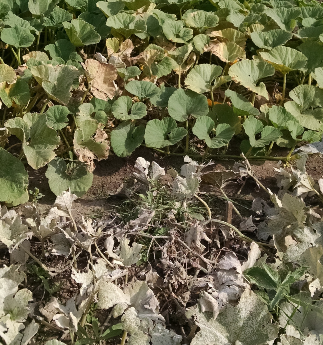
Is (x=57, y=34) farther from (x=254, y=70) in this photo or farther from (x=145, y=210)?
(x=145, y=210)

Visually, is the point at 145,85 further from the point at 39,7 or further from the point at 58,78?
the point at 39,7

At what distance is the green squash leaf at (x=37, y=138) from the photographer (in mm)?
2061

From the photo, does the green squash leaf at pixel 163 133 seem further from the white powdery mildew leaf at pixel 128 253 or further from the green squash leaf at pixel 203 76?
the white powdery mildew leaf at pixel 128 253

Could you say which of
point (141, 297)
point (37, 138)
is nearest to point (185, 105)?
point (37, 138)

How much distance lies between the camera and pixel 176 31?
9.02 feet

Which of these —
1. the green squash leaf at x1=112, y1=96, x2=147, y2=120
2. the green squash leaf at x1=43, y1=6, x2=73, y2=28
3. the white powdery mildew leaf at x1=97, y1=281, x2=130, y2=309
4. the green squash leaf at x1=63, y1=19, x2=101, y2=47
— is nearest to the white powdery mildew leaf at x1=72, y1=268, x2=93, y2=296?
the white powdery mildew leaf at x1=97, y1=281, x2=130, y2=309

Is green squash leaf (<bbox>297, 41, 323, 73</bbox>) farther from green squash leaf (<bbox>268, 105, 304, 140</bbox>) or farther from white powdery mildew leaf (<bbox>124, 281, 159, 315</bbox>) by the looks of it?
white powdery mildew leaf (<bbox>124, 281, 159, 315</bbox>)

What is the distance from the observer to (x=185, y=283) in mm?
1754

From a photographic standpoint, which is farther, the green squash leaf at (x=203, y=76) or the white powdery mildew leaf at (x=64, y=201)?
the green squash leaf at (x=203, y=76)

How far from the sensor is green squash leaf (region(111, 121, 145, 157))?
228 cm

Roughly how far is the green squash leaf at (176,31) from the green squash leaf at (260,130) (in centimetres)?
72

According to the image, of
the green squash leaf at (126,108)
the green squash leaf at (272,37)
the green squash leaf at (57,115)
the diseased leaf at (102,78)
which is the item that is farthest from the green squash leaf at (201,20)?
the green squash leaf at (57,115)

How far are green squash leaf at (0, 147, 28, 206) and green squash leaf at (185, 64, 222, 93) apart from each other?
103 cm

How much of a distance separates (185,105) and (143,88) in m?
0.25
